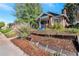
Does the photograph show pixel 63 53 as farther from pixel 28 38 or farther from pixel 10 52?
pixel 10 52

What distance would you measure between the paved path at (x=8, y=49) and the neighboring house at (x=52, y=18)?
0.33 metres

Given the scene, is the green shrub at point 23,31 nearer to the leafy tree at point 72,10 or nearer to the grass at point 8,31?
the grass at point 8,31

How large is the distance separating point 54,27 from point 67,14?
18 cm

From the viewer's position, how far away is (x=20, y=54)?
1.75 meters

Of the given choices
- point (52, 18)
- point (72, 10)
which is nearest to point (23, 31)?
point (52, 18)

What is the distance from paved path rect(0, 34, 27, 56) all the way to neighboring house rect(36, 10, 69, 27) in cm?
33

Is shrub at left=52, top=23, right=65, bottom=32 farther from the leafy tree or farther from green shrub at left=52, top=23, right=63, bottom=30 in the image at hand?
the leafy tree

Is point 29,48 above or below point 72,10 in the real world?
below

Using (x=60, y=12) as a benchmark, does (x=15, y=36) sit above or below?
below

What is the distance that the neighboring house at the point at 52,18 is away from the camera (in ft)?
5.87

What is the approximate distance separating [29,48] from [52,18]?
0.38 meters

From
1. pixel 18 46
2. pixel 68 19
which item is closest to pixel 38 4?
pixel 68 19

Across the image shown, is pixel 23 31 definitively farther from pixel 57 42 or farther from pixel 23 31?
pixel 57 42

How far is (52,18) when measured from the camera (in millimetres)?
1814
